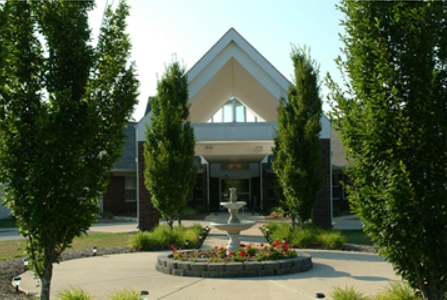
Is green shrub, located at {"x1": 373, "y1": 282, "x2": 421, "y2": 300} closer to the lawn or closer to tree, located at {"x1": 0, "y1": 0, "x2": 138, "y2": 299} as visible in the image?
tree, located at {"x1": 0, "y1": 0, "x2": 138, "y2": 299}

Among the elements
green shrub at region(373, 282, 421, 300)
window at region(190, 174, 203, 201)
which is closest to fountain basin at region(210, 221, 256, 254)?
green shrub at region(373, 282, 421, 300)

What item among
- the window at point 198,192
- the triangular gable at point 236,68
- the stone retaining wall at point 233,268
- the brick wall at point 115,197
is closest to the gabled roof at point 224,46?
the triangular gable at point 236,68

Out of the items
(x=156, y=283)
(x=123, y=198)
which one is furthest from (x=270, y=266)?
(x=123, y=198)

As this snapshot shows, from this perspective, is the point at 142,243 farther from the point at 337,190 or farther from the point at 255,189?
the point at 255,189

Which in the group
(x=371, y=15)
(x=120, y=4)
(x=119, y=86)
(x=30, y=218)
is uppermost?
(x=120, y=4)

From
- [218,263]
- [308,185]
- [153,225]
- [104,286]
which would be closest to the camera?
[104,286]

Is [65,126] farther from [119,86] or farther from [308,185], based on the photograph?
[308,185]

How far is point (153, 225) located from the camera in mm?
20078

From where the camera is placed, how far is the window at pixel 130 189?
3331 cm

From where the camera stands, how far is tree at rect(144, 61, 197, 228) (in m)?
17.4

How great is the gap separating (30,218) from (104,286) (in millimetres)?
3454

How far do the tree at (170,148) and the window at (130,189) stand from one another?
14672mm

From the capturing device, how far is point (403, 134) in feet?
20.0

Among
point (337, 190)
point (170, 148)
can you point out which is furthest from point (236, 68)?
point (337, 190)
